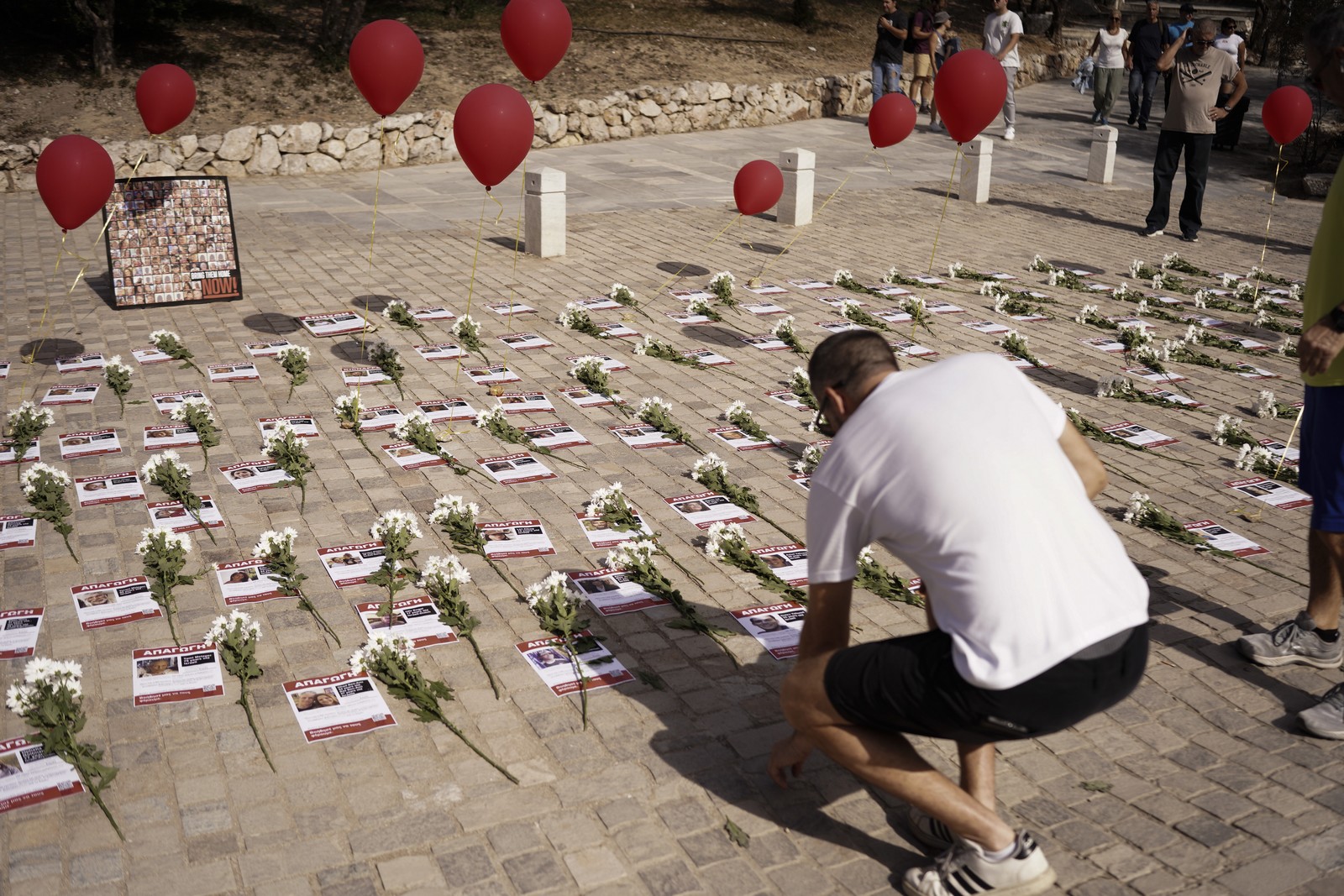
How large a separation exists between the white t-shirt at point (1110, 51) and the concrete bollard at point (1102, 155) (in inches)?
185

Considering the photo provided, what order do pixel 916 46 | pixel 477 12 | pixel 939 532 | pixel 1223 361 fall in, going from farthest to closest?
1. pixel 477 12
2. pixel 916 46
3. pixel 1223 361
4. pixel 939 532

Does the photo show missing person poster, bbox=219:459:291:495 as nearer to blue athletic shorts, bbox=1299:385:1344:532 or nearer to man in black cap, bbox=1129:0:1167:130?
blue athletic shorts, bbox=1299:385:1344:532

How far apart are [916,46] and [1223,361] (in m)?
12.5

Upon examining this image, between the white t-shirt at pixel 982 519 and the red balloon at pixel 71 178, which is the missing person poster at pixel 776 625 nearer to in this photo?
the white t-shirt at pixel 982 519

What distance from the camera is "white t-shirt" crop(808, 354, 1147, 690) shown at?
2.91 m

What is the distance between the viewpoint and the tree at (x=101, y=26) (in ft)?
54.0

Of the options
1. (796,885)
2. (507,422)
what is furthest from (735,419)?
(796,885)

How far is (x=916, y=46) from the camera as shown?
1991cm

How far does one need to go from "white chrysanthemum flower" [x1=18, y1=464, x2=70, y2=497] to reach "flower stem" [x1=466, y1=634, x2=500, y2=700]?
109 inches

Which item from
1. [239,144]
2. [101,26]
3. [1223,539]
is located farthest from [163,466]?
[101,26]

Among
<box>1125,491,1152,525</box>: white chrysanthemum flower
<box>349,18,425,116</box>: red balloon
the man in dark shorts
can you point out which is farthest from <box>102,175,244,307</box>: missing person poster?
the man in dark shorts

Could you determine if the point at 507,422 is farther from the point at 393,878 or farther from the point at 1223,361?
the point at 1223,361

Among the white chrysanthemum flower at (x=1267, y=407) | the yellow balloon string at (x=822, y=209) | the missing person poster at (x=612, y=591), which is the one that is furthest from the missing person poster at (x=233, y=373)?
the white chrysanthemum flower at (x=1267, y=407)

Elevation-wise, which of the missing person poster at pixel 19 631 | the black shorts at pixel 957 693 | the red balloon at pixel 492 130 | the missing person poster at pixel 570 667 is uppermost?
the red balloon at pixel 492 130
